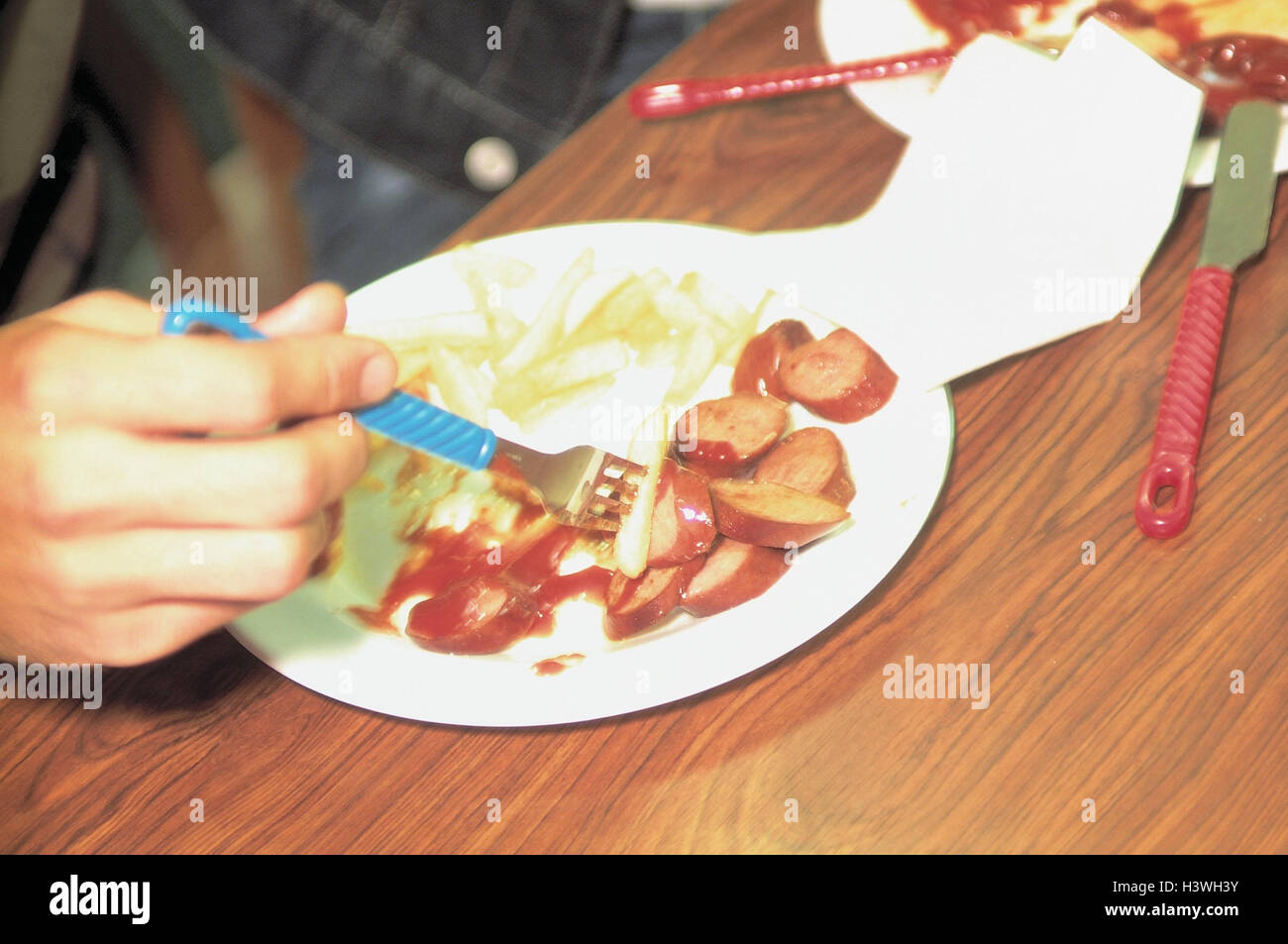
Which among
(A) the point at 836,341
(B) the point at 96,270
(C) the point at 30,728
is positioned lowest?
(C) the point at 30,728

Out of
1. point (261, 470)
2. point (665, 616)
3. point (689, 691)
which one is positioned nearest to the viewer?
point (261, 470)

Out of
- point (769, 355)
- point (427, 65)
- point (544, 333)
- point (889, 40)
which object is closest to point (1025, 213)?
point (769, 355)

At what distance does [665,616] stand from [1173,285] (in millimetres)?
665

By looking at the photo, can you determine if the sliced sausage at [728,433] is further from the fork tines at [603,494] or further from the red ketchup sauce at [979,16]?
the red ketchup sauce at [979,16]

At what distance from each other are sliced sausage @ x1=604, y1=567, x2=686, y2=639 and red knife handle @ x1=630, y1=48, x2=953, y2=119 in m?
0.76

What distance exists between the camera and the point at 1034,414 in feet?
3.81

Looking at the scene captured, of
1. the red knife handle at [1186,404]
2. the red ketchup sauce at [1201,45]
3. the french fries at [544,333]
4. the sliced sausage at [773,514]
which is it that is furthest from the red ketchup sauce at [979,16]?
the sliced sausage at [773,514]

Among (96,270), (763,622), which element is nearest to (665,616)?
(763,622)

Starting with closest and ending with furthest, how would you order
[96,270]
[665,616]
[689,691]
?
1. [689,691]
2. [665,616]
3. [96,270]

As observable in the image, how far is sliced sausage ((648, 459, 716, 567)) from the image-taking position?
1022 mm

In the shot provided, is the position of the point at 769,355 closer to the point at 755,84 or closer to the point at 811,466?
the point at 811,466

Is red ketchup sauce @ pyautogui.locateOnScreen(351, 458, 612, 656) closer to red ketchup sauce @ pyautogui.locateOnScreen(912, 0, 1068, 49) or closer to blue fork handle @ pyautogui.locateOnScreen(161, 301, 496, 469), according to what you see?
blue fork handle @ pyautogui.locateOnScreen(161, 301, 496, 469)

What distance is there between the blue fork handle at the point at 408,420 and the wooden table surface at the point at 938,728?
0.25 metres
